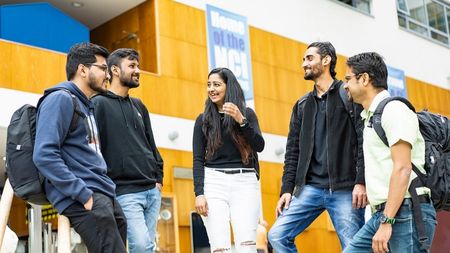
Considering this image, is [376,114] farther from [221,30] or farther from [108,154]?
[221,30]

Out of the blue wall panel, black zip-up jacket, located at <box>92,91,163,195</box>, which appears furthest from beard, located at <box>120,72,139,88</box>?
the blue wall panel

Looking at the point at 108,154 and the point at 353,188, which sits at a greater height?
the point at 108,154

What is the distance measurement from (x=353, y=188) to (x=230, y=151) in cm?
104

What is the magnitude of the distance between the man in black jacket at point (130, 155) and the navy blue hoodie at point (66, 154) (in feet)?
2.65

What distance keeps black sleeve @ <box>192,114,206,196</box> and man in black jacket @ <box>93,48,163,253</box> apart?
0.29 metres

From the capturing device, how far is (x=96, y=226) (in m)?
3.99

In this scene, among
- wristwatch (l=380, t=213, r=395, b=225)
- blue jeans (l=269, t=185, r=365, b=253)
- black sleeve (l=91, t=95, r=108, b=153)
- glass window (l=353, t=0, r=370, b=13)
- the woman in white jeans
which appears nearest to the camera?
wristwatch (l=380, t=213, r=395, b=225)

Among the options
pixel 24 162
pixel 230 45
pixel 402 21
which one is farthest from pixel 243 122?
pixel 402 21

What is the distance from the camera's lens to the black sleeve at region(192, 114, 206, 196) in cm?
550

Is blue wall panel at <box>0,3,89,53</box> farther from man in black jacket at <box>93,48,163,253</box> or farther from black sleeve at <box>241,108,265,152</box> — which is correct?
black sleeve at <box>241,108,265,152</box>

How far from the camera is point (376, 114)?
423cm

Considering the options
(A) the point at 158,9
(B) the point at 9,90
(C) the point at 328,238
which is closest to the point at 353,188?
(B) the point at 9,90

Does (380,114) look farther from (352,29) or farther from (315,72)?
(352,29)

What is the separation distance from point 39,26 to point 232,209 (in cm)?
847
